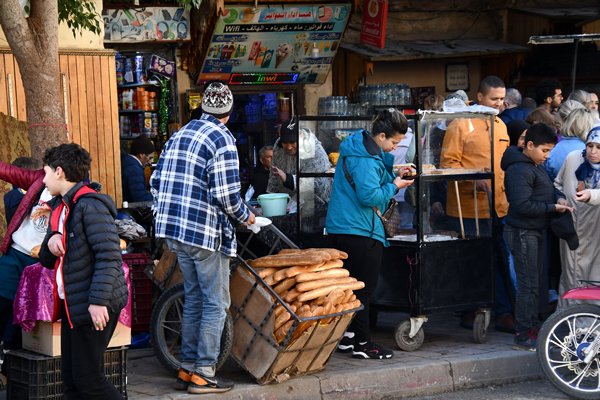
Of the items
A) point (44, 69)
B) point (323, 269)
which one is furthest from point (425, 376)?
point (44, 69)

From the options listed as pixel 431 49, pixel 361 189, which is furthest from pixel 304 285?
pixel 431 49

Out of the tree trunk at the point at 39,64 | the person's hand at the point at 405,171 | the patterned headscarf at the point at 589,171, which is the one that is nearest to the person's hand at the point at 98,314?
the tree trunk at the point at 39,64

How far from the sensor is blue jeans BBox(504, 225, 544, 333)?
8930 mm

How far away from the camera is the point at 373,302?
29.6 ft

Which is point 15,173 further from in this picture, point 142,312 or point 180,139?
point 142,312

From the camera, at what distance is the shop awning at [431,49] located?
14430 millimetres

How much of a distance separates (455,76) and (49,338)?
9875mm

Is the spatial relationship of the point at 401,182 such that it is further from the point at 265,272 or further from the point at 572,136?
the point at 572,136

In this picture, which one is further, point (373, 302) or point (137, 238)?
point (137, 238)

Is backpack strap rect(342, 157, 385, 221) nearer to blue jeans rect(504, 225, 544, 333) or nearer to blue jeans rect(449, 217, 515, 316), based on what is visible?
Answer: blue jeans rect(449, 217, 515, 316)

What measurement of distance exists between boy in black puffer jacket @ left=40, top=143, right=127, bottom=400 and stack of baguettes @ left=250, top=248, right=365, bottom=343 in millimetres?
1629

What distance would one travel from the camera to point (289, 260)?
25.0 ft

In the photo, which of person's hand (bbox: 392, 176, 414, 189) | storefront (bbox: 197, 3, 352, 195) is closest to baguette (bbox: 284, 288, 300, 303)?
person's hand (bbox: 392, 176, 414, 189)

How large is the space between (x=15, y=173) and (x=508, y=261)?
Result: 4.32 metres
